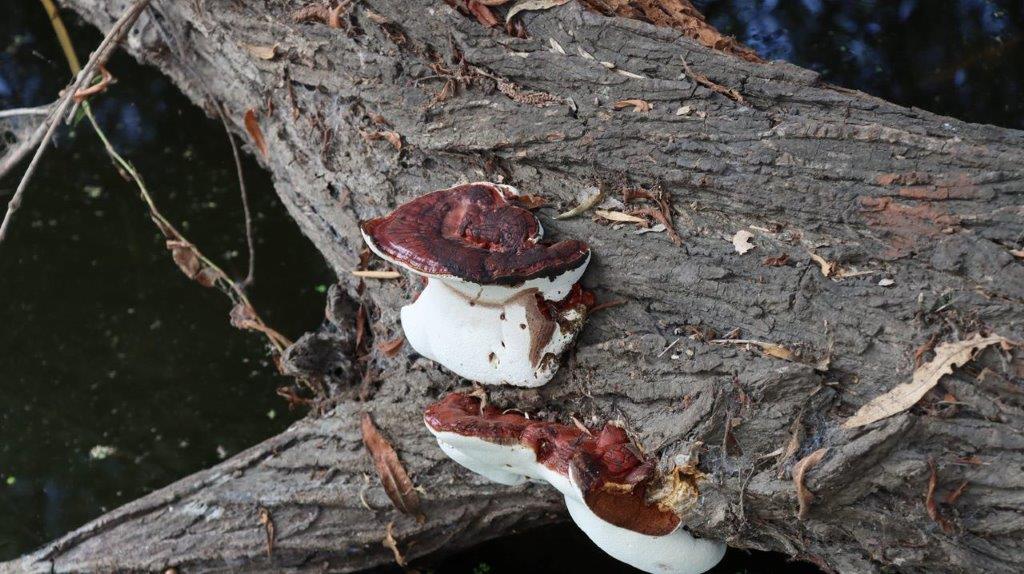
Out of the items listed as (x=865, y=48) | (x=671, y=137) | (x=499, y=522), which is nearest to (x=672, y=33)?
(x=671, y=137)

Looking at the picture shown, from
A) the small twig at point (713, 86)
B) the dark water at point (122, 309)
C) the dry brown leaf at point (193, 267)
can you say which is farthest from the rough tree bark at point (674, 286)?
the dark water at point (122, 309)

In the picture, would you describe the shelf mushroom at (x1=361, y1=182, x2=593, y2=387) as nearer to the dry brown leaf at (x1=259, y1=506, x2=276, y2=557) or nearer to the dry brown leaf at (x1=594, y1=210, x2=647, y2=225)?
the dry brown leaf at (x1=594, y1=210, x2=647, y2=225)

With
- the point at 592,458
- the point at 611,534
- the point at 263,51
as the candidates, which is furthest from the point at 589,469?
the point at 263,51

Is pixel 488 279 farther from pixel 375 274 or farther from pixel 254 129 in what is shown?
pixel 254 129

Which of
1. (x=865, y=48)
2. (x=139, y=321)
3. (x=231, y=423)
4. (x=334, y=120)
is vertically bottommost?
(x=231, y=423)

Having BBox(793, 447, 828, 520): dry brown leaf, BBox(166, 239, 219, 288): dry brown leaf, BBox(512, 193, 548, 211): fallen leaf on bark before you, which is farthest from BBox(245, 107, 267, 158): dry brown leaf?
BBox(793, 447, 828, 520): dry brown leaf

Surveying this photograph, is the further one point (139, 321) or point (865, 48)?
point (139, 321)

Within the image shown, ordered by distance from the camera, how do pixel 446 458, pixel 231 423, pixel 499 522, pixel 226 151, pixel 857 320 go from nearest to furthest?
1. pixel 857 320
2. pixel 446 458
3. pixel 499 522
4. pixel 231 423
5. pixel 226 151

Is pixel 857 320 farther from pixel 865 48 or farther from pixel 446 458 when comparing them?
pixel 865 48
